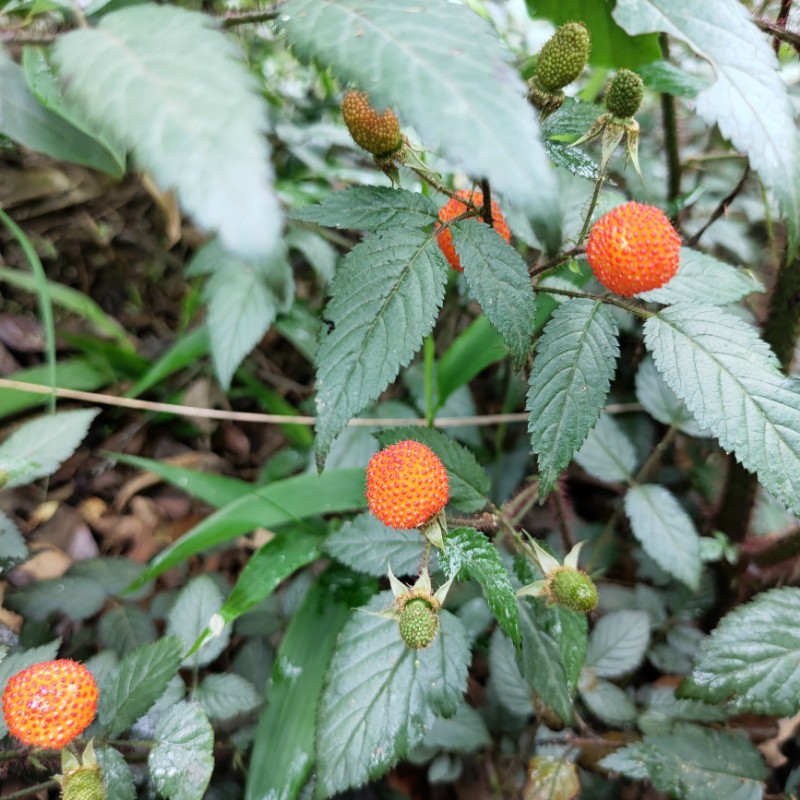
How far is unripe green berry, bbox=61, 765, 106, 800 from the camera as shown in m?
0.73

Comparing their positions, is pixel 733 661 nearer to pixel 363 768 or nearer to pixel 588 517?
pixel 363 768

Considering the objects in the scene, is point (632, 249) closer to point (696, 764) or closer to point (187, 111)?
point (187, 111)

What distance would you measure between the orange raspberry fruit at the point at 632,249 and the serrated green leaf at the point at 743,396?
0.09m

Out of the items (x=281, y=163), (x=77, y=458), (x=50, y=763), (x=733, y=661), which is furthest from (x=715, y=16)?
(x=77, y=458)

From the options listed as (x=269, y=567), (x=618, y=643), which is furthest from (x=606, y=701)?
(x=269, y=567)

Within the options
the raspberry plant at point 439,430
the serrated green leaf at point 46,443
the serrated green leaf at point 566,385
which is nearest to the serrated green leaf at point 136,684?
the raspberry plant at point 439,430

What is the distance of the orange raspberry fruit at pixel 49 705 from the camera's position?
72 cm

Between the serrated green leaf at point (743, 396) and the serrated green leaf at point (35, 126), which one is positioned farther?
the serrated green leaf at point (35, 126)

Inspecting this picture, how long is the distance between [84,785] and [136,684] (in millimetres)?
149

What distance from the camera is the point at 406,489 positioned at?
0.74 metres

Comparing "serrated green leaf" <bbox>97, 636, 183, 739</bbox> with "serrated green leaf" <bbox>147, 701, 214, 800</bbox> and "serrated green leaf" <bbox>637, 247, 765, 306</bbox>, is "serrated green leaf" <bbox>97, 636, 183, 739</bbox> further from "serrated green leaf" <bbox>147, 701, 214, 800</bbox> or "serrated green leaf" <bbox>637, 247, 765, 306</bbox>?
"serrated green leaf" <bbox>637, 247, 765, 306</bbox>

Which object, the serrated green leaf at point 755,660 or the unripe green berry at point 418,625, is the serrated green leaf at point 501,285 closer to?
the unripe green berry at point 418,625

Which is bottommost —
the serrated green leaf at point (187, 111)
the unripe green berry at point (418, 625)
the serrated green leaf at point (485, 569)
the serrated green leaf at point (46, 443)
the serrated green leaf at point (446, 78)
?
the serrated green leaf at point (46, 443)

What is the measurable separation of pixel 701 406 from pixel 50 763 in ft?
3.40
